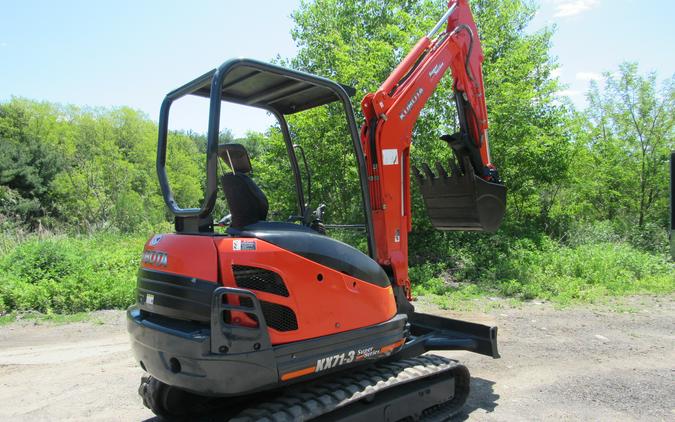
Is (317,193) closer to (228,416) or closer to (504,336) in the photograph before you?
(504,336)

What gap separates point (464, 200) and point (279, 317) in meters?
2.83

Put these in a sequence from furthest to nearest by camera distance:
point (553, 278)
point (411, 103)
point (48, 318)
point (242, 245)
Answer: point (553, 278) → point (48, 318) → point (411, 103) → point (242, 245)

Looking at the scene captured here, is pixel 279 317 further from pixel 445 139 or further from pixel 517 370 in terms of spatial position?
pixel 517 370

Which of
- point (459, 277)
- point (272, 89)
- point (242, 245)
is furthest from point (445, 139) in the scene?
point (459, 277)

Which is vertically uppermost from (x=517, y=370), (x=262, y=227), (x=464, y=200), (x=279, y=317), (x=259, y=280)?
(x=464, y=200)

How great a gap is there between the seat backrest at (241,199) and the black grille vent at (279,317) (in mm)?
564

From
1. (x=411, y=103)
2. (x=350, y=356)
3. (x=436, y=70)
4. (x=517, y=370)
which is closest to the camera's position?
(x=350, y=356)

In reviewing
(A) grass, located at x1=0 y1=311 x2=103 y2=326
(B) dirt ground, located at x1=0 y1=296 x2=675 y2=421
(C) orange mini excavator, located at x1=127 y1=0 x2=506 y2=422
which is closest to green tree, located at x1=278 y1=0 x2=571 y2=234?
(B) dirt ground, located at x1=0 y1=296 x2=675 y2=421

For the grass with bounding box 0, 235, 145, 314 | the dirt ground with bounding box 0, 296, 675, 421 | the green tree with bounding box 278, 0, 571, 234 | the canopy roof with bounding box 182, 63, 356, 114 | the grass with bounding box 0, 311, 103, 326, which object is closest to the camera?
Answer: the canopy roof with bounding box 182, 63, 356, 114

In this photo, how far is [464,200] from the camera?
16.9 feet

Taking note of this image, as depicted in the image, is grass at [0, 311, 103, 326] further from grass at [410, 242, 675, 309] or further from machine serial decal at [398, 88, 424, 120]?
machine serial decal at [398, 88, 424, 120]

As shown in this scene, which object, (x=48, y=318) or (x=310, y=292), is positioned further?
(x=48, y=318)

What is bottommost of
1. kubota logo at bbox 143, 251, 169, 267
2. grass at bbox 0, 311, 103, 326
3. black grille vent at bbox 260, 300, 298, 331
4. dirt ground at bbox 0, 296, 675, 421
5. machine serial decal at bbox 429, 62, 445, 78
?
dirt ground at bbox 0, 296, 675, 421

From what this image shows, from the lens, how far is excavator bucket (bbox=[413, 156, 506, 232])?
501 centimetres
